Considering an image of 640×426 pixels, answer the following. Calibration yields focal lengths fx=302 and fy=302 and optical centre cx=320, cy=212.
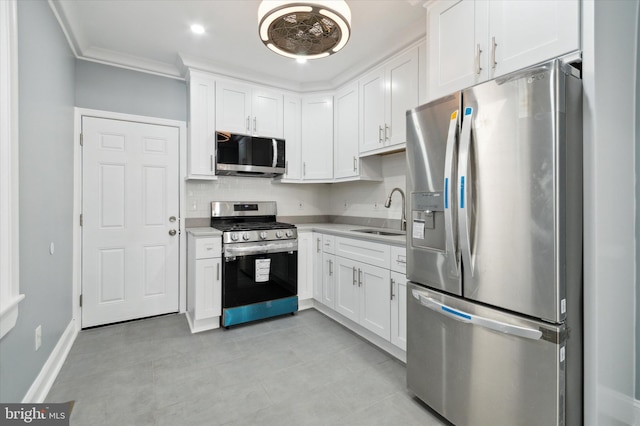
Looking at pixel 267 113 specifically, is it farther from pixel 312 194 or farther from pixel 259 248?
pixel 259 248

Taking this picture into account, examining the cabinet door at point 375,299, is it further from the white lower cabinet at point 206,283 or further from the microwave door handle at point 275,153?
the microwave door handle at point 275,153

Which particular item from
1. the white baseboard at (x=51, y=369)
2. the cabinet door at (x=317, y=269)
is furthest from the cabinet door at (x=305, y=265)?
the white baseboard at (x=51, y=369)

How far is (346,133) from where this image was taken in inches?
136

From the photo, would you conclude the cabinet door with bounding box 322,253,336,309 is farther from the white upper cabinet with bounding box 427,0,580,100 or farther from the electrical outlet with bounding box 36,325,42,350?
the electrical outlet with bounding box 36,325,42,350

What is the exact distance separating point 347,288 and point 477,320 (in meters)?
1.55

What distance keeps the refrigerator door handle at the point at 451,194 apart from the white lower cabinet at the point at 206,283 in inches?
85.5

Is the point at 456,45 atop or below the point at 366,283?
atop

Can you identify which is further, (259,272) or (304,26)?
(259,272)

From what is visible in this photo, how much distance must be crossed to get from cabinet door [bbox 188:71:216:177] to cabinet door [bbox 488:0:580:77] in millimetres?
2618

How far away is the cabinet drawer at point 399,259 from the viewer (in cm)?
224

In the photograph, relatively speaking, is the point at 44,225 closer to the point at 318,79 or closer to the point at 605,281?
the point at 318,79

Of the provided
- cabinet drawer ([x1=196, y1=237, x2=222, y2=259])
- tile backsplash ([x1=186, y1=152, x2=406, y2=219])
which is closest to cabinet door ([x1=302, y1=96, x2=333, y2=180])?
tile backsplash ([x1=186, y1=152, x2=406, y2=219])

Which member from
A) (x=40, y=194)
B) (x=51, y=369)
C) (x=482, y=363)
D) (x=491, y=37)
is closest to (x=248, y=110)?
(x=40, y=194)

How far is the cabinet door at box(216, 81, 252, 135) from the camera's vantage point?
3.28 m
